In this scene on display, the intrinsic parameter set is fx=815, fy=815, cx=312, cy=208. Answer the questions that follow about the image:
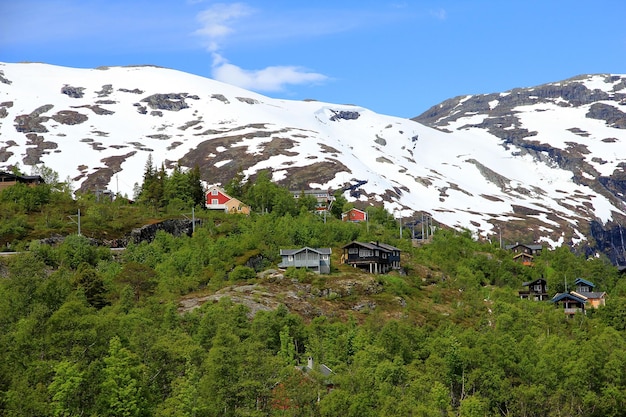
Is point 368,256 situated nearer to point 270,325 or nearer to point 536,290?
point 536,290

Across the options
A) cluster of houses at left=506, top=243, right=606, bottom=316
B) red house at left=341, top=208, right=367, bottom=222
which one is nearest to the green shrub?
cluster of houses at left=506, top=243, right=606, bottom=316

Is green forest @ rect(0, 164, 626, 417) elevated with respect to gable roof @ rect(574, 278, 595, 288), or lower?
elevated

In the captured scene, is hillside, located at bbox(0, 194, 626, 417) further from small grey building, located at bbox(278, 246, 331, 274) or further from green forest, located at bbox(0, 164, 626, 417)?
small grey building, located at bbox(278, 246, 331, 274)

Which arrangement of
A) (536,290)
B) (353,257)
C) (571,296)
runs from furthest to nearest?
(536,290) → (571,296) → (353,257)

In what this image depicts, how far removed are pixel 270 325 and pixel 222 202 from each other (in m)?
85.7

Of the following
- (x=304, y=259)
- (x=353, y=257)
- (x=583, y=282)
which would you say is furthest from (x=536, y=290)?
(x=304, y=259)

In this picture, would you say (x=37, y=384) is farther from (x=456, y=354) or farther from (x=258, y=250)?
(x=258, y=250)

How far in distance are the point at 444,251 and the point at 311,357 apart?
6963cm

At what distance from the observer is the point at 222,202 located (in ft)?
535

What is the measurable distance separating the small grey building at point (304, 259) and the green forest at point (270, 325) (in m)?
1.79

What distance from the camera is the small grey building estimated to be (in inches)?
4279

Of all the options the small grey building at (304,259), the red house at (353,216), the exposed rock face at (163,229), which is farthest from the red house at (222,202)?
the small grey building at (304,259)

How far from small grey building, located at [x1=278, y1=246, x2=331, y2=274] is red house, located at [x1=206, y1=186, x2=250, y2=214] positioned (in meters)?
47.6

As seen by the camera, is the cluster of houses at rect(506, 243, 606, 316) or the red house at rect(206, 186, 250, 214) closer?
the cluster of houses at rect(506, 243, 606, 316)
